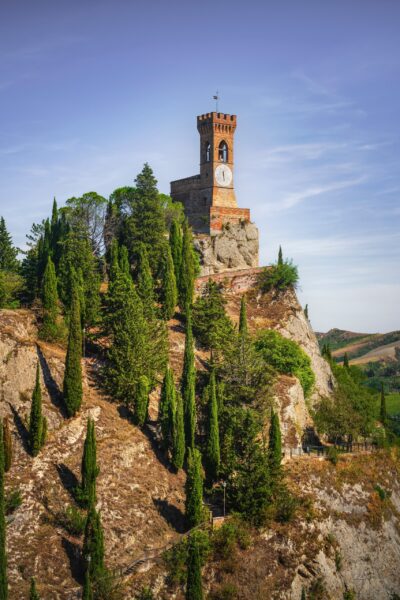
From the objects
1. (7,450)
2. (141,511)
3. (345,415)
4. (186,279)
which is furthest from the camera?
(186,279)

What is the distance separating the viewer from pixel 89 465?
43344 mm

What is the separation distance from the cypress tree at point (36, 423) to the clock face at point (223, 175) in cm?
4598

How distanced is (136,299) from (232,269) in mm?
28082

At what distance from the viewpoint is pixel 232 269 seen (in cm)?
8288

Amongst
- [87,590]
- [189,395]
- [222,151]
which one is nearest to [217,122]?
[222,151]

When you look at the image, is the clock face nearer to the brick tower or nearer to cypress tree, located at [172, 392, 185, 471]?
the brick tower

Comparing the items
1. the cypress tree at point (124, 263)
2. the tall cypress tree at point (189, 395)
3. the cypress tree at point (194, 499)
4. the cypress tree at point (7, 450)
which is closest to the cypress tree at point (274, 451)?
the tall cypress tree at point (189, 395)

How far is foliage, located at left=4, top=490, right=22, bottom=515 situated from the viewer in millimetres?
41250

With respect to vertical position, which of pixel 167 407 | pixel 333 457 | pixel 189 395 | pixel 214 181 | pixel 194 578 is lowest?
pixel 194 578

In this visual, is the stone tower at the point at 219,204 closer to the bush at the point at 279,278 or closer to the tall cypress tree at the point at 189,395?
the bush at the point at 279,278

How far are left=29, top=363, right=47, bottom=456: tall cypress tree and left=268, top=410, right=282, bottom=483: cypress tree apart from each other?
1607cm

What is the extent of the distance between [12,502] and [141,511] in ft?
27.6

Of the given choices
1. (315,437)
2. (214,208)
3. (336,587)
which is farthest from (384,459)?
(214,208)

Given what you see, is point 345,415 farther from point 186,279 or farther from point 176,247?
point 176,247
